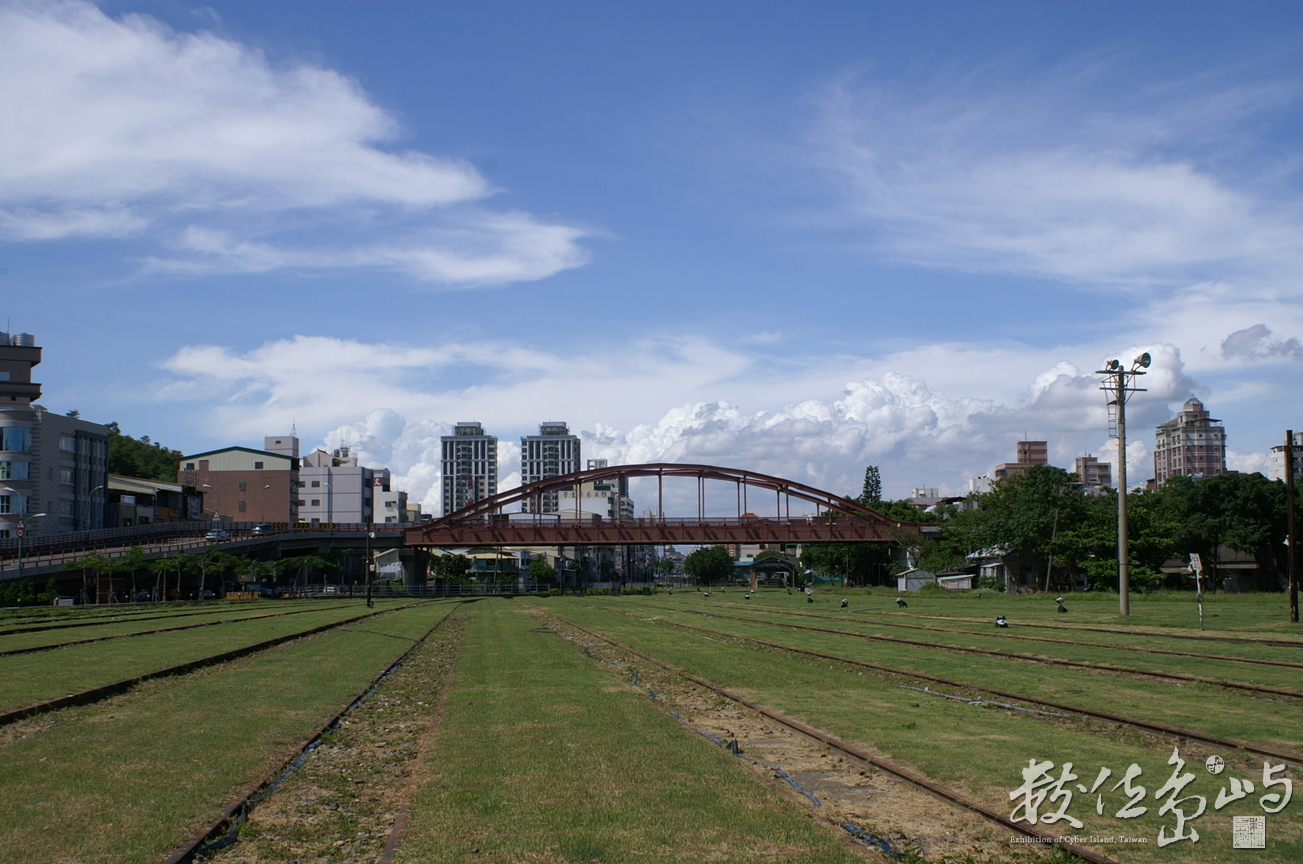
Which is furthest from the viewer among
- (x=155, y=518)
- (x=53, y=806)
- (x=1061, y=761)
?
(x=155, y=518)

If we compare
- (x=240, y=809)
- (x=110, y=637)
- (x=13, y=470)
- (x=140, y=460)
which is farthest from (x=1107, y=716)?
(x=140, y=460)

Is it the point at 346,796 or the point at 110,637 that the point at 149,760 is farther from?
the point at 110,637

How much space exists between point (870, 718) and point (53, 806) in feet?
39.1

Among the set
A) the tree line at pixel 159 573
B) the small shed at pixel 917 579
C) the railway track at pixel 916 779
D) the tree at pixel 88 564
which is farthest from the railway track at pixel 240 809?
the small shed at pixel 917 579

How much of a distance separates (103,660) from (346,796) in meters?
18.3

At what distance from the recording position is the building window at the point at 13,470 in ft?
314

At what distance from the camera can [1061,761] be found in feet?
41.9

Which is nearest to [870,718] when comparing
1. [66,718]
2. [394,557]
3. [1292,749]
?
[1292,749]

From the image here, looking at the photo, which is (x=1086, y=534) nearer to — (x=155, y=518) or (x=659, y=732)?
(x=659, y=732)

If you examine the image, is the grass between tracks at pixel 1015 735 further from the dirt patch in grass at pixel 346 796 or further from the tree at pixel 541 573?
the tree at pixel 541 573

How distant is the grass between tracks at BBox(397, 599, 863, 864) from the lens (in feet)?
30.3

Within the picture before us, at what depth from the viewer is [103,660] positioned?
85.8ft

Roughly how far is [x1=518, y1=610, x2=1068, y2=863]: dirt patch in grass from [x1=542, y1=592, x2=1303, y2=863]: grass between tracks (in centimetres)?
64

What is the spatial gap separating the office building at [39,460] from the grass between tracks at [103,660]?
6370 centimetres
